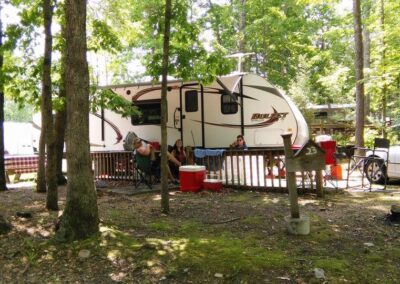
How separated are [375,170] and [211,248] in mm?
6413

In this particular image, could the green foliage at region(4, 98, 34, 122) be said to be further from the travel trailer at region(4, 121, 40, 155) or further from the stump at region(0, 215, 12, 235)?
the stump at region(0, 215, 12, 235)

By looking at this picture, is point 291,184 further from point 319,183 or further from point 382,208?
point 319,183

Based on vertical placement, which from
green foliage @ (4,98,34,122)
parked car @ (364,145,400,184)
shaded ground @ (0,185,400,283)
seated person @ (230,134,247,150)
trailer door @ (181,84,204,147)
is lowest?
shaded ground @ (0,185,400,283)

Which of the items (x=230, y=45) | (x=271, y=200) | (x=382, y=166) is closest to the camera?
(x=271, y=200)

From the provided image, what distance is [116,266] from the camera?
14.1 feet

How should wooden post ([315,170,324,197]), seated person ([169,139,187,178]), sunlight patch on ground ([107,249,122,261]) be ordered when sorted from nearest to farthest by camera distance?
sunlight patch on ground ([107,249,122,261]) → wooden post ([315,170,324,197]) → seated person ([169,139,187,178])

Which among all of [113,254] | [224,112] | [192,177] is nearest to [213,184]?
[192,177]

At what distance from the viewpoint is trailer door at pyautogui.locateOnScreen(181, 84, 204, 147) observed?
12266mm

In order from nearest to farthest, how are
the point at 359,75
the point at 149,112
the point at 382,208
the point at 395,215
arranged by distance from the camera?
the point at 395,215 → the point at 382,208 → the point at 359,75 → the point at 149,112

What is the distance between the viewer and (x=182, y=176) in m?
9.26

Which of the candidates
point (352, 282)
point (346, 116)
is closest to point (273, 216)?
point (352, 282)

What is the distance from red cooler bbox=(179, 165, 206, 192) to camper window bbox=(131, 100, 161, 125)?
Answer: 397cm

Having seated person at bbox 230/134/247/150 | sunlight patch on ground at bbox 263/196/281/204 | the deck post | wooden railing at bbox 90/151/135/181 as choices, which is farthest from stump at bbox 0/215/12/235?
seated person at bbox 230/134/247/150

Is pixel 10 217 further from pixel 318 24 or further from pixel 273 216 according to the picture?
A: pixel 318 24
